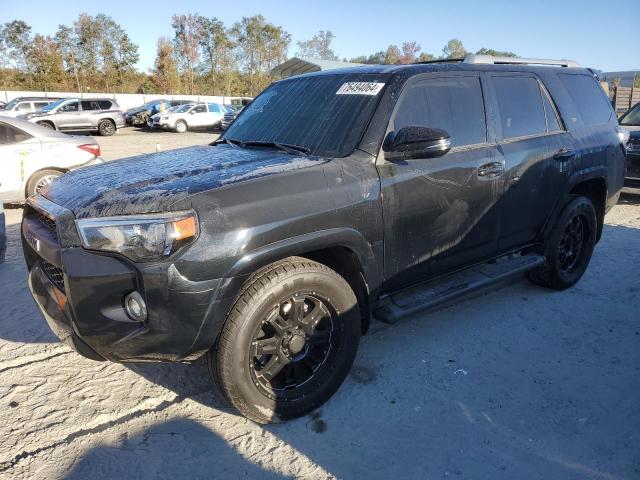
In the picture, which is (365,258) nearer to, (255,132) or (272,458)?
(272,458)

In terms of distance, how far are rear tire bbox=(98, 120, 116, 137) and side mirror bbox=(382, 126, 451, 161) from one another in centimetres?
2358

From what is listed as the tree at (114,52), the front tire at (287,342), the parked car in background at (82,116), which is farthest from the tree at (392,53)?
the front tire at (287,342)

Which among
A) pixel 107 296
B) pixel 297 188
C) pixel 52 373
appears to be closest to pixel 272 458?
pixel 107 296

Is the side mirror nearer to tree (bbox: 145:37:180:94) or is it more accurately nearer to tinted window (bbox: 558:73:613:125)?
tinted window (bbox: 558:73:613:125)

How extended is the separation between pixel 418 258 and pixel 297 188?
40.8 inches

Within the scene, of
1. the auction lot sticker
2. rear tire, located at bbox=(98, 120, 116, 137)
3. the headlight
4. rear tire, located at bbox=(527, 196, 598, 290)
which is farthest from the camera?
rear tire, located at bbox=(98, 120, 116, 137)

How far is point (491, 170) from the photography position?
349 centimetres

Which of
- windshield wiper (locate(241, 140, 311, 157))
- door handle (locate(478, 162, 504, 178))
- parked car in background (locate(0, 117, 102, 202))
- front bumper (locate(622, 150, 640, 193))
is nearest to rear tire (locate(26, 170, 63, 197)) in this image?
parked car in background (locate(0, 117, 102, 202))

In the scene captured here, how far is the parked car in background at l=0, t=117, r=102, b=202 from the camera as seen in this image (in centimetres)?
722

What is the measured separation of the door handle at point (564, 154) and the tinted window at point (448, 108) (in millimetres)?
871

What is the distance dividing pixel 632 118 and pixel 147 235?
33.7 ft

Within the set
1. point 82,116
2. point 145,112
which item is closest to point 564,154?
point 82,116

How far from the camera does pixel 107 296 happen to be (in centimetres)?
228

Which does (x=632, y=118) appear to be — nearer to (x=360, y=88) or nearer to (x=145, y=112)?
(x=360, y=88)
